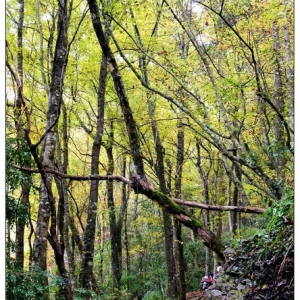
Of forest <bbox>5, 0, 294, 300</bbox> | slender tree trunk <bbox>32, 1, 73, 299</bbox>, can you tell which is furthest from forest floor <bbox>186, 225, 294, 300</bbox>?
slender tree trunk <bbox>32, 1, 73, 299</bbox>

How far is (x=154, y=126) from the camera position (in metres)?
9.45

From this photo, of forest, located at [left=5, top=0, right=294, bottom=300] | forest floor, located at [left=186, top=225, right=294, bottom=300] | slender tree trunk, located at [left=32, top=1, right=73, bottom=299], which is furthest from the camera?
slender tree trunk, located at [left=32, top=1, right=73, bottom=299]

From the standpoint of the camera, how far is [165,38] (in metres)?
9.15

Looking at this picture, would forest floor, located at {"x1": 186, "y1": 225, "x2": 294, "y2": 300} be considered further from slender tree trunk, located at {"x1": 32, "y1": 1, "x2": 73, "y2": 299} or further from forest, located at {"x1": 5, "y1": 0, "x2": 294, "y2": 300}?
slender tree trunk, located at {"x1": 32, "y1": 1, "x2": 73, "y2": 299}

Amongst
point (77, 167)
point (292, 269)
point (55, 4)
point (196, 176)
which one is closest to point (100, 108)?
point (55, 4)

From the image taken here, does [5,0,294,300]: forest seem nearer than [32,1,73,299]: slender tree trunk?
Yes

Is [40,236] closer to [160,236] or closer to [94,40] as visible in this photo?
[94,40]

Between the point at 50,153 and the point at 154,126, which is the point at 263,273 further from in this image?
the point at 154,126

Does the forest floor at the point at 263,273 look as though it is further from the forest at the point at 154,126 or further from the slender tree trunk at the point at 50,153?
the slender tree trunk at the point at 50,153

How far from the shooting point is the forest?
3.47 meters

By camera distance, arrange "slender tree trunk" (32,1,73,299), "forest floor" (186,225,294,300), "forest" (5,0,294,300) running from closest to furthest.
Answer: "forest floor" (186,225,294,300), "forest" (5,0,294,300), "slender tree trunk" (32,1,73,299)

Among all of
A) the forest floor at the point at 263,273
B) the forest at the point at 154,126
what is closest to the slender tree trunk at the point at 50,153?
the forest at the point at 154,126
